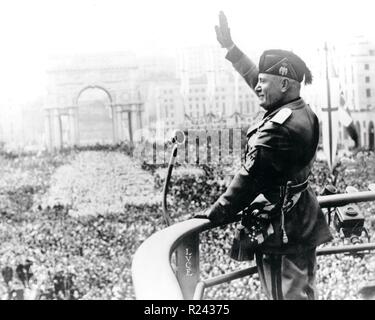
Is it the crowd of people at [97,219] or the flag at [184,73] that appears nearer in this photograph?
the crowd of people at [97,219]

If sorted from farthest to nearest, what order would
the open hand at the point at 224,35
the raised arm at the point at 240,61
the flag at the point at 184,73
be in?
the flag at the point at 184,73
the open hand at the point at 224,35
the raised arm at the point at 240,61

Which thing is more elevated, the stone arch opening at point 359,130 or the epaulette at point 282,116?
the epaulette at point 282,116

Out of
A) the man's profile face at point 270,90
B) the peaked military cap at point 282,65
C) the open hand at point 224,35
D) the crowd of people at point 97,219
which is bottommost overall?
the crowd of people at point 97,219

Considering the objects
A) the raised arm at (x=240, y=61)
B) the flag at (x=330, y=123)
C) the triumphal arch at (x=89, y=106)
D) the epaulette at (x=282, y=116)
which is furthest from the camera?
the triumphal arch at (x=89, y=106)

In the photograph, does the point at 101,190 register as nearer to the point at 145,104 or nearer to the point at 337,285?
the point at 145,104

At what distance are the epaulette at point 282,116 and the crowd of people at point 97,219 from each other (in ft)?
4.31

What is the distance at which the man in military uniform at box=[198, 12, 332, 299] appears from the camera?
285 centimetres

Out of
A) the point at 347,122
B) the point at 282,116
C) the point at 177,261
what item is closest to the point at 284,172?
the point at 282,116

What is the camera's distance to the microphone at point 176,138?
422 centimetres

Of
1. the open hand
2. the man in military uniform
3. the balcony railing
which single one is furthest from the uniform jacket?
the open hand

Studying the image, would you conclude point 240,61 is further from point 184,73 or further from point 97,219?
point 97,219

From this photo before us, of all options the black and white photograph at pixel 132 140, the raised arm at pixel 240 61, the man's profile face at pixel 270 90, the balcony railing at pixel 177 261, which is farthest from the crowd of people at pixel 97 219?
the balcony railing at pixel 177 261

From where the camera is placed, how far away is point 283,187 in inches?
115

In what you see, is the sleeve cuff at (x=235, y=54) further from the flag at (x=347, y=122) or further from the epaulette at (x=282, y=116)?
the flag at (x=347, y=122)
